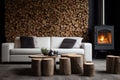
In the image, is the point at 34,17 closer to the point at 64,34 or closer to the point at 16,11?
the point at 16,11

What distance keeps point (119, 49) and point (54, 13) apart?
238 cm

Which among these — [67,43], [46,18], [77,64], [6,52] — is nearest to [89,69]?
[77,64]

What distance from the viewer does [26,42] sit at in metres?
7.54

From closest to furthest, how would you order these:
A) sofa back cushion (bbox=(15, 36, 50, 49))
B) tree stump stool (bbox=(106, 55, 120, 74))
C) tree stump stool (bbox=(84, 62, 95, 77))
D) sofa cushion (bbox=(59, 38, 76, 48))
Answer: tree stump stool (bbox=(84, 62, 95, 77)) < tree stump stool (bbox=(106, 55, 120, 74)) < sofa cushion (bbox=(59, 38, 76, 48)) < sofa back cushion (bbox=(15, 36, 50, 49))

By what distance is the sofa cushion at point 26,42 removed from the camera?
7.48 m

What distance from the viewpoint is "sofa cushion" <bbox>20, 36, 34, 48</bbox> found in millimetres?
7484

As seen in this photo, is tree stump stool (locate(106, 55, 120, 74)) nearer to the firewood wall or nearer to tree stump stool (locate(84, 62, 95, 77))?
tree stump stool (locate(84, 62, 95, 77))

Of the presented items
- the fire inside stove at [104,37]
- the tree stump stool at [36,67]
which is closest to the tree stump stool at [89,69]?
the tree stump stool at [36,67]

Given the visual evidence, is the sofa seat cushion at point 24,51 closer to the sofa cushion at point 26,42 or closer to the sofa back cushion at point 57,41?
the sofa cushion at point 26,42

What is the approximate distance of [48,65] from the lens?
5215 mm

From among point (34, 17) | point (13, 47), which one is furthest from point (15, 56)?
point (34, 17)

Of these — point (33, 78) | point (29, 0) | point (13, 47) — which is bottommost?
point (33, 78)

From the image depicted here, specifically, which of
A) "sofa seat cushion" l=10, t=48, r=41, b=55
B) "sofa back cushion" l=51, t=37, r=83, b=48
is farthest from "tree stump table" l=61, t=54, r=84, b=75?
"sofa back cushion" l=51, t=37, r=83, b=48

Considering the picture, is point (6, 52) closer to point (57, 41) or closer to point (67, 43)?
point (57, 41)
